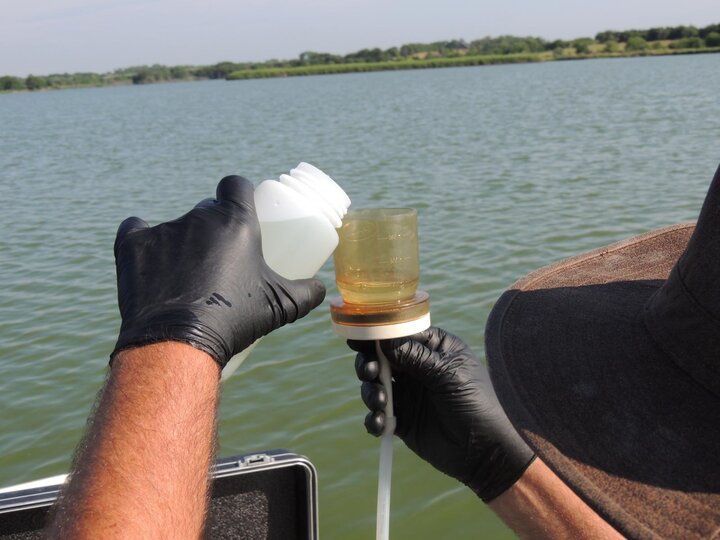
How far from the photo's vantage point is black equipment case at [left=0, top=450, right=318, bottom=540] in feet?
6.88

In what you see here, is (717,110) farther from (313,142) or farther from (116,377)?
(116,377)

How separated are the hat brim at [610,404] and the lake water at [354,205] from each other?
2675mm

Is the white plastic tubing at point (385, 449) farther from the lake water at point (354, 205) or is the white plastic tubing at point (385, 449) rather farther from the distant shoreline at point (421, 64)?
the distant shoreline at point (421, 64)

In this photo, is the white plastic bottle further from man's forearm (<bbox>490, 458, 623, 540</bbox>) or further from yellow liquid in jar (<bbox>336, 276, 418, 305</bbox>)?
man's forearm (<bbox>490, 458, 623, 540</bbox>)

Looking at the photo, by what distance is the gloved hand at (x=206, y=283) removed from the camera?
1362mm

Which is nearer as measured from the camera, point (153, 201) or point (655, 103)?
point (153, 201)

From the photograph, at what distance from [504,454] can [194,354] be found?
36.3 inches

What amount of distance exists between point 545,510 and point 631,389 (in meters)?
0.67

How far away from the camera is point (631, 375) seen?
133cm

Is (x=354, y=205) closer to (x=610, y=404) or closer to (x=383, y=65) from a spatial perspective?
(x=610, y=404)

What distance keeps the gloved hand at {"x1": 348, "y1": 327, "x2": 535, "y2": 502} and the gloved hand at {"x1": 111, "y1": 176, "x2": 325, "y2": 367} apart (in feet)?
1.13

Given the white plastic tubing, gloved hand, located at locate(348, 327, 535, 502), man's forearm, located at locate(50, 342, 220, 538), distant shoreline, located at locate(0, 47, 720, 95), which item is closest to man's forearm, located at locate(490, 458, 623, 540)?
gloved hand, located at locate(348, 327, 535, 502)

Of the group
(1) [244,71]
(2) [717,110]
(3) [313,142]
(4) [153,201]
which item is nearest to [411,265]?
(4) [153,201]

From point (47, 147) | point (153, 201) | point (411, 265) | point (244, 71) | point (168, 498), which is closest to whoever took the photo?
point (168, 498)
